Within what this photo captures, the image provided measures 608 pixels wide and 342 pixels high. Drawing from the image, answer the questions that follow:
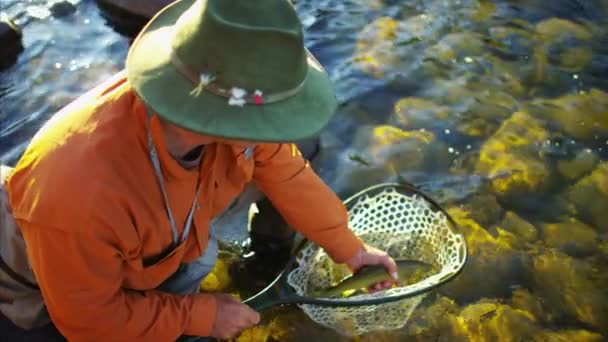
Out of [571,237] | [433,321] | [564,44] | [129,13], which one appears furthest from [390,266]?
[129,13]

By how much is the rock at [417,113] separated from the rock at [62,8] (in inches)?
136

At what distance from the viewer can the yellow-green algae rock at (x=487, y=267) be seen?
3461 mm

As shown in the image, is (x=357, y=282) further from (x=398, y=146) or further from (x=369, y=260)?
(x=398, y=146)

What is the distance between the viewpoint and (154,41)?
183 centimetres

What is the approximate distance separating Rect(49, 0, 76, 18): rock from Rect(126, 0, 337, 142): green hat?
4740 millimetres

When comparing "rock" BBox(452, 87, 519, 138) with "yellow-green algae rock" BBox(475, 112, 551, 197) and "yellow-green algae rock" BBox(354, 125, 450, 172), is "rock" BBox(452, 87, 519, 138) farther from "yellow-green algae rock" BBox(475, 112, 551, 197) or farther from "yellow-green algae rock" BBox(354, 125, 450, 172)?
"yellow-green algae rock" BBox(354, 125, 450, 172)

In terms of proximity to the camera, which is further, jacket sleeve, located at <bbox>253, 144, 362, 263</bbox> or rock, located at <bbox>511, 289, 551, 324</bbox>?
rock, located at <bbox>511, 289, 551, 324</bbox>

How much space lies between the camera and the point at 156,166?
1.99 meters

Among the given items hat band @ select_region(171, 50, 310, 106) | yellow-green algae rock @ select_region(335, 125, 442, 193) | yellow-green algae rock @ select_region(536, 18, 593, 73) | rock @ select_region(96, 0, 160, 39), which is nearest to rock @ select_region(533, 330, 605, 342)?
yellow-green algae rock @ select_region(335, 125, 442, 193)

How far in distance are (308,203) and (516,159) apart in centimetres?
218

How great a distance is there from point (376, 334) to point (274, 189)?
1.04 m

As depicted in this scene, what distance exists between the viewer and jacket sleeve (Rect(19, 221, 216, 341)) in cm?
189

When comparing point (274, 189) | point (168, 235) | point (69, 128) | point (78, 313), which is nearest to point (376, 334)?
point (274, 189)

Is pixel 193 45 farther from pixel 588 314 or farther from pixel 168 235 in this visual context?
pixel 588 314
